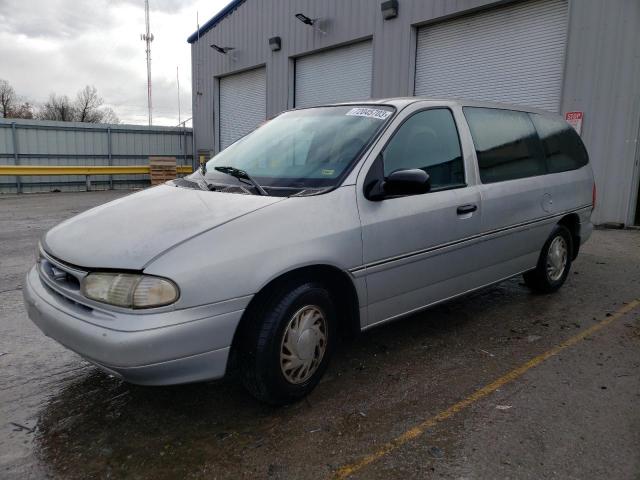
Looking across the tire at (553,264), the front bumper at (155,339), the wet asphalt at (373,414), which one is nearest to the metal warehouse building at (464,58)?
the tire at (553,264)

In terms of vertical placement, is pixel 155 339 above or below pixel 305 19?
below

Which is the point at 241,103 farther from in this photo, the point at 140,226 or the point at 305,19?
the point at 140,226

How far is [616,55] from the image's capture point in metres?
8.49

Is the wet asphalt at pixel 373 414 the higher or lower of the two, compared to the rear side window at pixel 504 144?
lower

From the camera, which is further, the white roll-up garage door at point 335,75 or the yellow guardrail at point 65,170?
the yellow guardrail at point 65,170

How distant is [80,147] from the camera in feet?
60.7

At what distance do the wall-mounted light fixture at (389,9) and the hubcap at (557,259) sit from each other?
28.1 feet

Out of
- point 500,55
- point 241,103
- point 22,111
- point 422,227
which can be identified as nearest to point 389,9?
point 500,55

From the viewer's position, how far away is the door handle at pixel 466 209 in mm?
3586

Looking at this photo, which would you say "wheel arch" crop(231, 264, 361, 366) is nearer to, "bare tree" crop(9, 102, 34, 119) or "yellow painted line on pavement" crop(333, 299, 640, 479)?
"yellow painted line on pavement" crop(333, 299, 640, 479)

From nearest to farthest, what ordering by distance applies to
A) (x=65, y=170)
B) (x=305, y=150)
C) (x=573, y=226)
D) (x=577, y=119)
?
(x=305, y=150) < (x=573, y=226) < (x=577, y=119) < (x=65, y=170)

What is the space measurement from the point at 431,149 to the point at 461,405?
5.55 feet

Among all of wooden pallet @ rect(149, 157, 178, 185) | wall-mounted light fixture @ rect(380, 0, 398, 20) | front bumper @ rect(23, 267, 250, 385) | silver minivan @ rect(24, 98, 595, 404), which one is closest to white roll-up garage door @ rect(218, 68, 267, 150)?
wooden pallet @ rect(149, 157, 178, 185)

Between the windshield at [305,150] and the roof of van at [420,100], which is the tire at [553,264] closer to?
the roof of van at [420,100]
